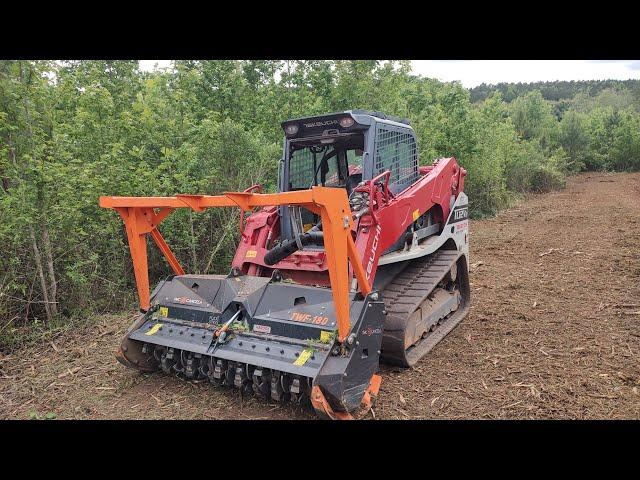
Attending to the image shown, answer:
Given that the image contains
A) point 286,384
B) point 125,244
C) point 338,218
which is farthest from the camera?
point 125,244

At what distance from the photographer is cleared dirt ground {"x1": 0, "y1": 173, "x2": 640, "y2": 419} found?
427 centimetres

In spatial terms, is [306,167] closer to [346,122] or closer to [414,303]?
[346,122]

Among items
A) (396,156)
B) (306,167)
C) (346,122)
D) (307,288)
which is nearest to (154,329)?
(307,288)

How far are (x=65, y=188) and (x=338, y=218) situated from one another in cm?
404

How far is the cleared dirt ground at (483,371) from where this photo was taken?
4.27 meters

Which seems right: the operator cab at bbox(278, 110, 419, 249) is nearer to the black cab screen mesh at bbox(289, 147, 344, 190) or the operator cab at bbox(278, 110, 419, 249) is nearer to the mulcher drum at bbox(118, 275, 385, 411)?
the black cab screen mesh at bbox(289, 147, 344, 190)

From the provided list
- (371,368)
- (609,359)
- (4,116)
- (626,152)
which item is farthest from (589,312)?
(626,152)

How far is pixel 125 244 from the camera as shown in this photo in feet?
24.2

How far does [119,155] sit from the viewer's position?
292 inches

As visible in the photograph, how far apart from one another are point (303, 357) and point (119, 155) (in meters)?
5.08

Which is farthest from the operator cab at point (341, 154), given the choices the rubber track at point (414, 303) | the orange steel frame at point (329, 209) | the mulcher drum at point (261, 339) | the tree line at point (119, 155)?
the tree line at point (119, 155)

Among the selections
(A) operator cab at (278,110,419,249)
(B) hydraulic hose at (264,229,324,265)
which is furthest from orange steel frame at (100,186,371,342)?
(A) operator cab at (278,110,419,249)

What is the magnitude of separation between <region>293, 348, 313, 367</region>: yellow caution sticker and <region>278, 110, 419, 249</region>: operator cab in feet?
6.04

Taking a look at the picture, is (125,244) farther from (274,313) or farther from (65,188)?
(274,313)
